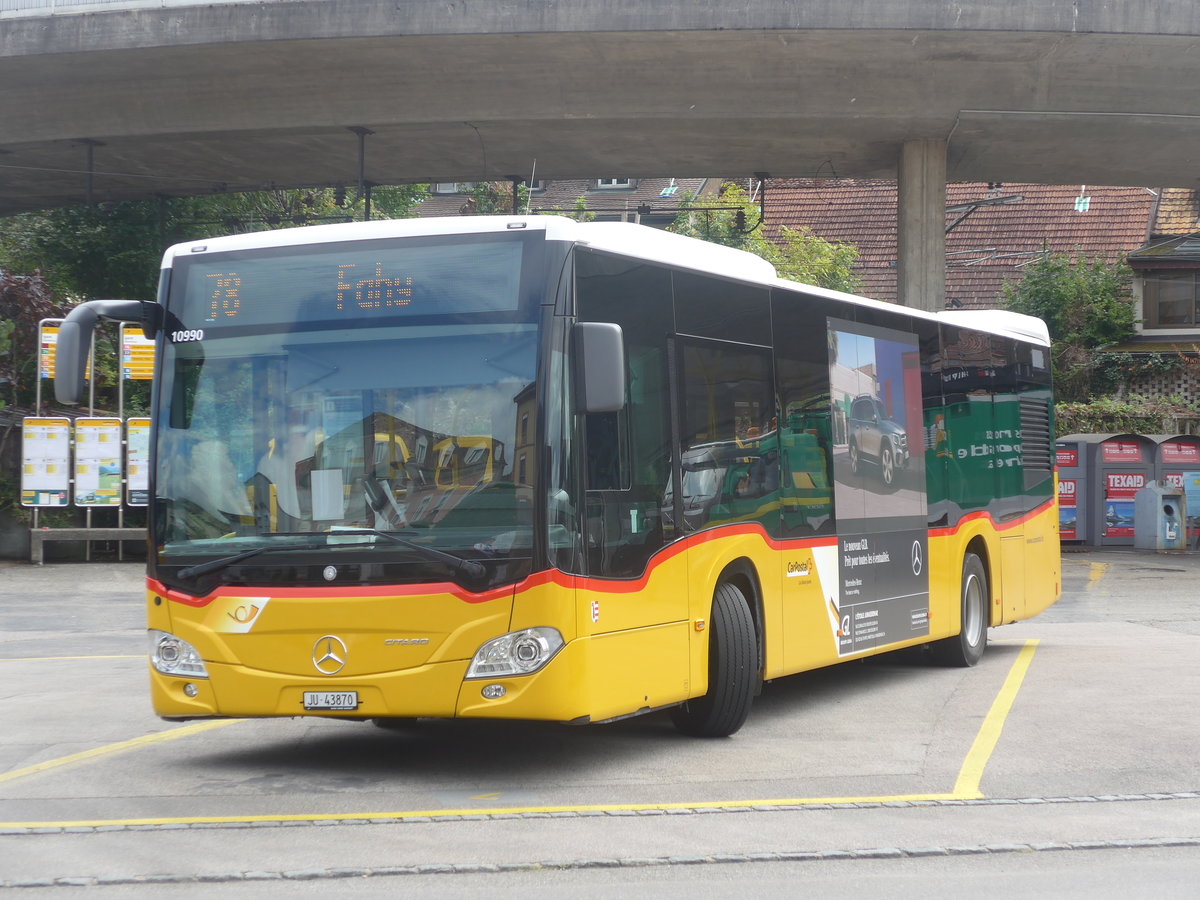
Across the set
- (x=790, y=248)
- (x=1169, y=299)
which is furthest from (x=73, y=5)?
(x=1169, y=299)

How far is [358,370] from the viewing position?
771cm

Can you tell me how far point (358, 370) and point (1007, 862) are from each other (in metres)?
3.76

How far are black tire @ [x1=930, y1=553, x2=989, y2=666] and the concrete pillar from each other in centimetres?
1289

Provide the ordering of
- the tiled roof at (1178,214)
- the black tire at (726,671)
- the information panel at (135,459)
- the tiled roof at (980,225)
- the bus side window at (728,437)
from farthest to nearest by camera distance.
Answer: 1. the tiled roof at (980,225)
2. the tiled roof at (1178,214)
3. the information panel at (135,459)
4. the black tire at (726,671)
5. the bus side window at (728,437)

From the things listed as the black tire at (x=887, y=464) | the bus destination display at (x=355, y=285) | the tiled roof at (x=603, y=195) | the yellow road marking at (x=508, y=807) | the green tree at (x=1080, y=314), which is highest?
the tiled roof at (x=603, y=195)

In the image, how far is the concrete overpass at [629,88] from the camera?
22.1 meters

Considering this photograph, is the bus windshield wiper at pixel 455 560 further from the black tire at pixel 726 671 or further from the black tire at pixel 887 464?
the black tire at pixel 887 464

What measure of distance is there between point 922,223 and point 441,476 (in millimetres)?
20237

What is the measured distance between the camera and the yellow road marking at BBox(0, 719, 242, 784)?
8.19m

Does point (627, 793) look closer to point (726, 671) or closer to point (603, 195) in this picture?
point (726, 671)

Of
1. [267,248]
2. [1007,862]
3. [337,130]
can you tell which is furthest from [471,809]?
[337,130]

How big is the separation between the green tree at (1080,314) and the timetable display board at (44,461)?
25665 millimetres

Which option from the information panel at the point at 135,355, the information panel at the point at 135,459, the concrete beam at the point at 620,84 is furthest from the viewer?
the information panel at the point at 135,355

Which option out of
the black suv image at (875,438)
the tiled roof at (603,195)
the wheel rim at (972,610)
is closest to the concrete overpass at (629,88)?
the wheel rim at (972,610)
